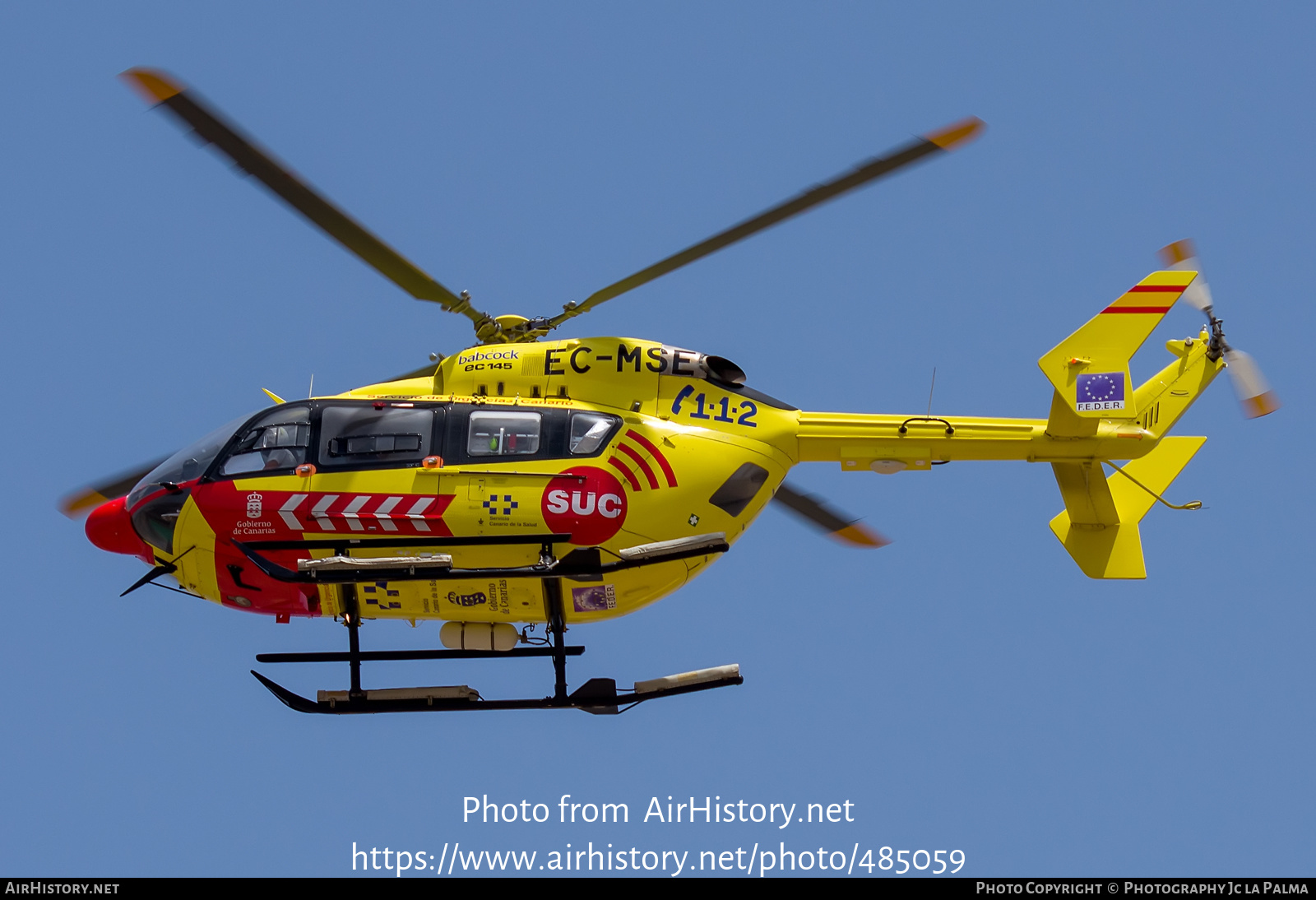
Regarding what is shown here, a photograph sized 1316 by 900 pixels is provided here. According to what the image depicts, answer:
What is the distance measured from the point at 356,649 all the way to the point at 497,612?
1371 millimetres

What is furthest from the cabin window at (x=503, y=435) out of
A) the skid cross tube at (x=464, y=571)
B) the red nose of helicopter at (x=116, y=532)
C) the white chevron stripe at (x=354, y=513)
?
the red nose of helicopter at (x=116, y=532)

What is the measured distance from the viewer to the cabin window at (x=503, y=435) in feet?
48.2

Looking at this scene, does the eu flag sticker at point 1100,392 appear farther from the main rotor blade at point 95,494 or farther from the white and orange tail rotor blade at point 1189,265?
the main rotor blade at point 95,494

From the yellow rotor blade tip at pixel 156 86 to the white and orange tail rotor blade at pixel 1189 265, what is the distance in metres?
9.42

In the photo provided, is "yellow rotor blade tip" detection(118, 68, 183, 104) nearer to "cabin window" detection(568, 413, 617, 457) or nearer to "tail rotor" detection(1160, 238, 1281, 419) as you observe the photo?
"cabin window" detection(568, 413, 617, 457)

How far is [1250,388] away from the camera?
15.1 meters

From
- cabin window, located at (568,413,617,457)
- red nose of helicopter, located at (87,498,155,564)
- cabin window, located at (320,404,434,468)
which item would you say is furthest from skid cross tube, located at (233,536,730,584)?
red nose of helicopter, located at (87,498,155,564)

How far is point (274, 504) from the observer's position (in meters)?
14.7

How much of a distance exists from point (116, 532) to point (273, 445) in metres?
2.08

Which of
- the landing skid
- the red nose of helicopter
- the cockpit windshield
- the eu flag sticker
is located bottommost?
the landing skid

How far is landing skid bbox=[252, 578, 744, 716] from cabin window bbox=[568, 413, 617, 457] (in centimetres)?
126

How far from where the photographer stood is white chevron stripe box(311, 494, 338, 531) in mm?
14562

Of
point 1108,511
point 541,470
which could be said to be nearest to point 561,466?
point 541,470
